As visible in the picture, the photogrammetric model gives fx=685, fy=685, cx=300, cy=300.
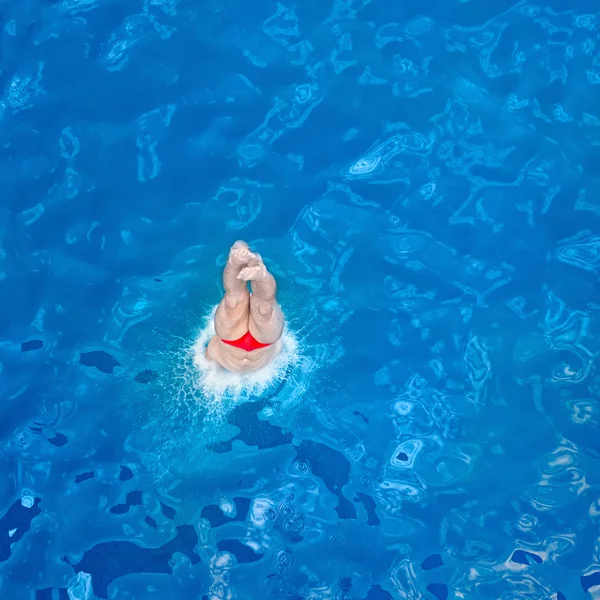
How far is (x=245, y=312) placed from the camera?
214 inches

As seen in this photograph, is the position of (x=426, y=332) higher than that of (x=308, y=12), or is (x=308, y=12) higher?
(x=308, y=12)

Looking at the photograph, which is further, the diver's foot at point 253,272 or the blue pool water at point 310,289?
the blue pool water at point 310,289

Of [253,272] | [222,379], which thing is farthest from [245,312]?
[222,379]

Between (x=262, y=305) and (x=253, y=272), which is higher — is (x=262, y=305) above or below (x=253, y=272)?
below

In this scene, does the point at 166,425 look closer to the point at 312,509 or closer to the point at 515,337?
the point at 312,509

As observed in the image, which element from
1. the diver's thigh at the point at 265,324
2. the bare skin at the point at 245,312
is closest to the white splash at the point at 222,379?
the bare skin at the point at 245,312

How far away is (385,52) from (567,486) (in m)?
4.46

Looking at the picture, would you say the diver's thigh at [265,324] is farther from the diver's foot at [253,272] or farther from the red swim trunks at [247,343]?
the diver's foot at [253,272]

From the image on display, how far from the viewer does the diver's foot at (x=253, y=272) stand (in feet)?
15.8

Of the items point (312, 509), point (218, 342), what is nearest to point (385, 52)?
point (218, 342)

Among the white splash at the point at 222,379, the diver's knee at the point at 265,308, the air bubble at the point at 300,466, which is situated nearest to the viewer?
the diver's knee at the point at 265,308

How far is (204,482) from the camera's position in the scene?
6.30 m

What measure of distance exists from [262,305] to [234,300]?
0.22 m

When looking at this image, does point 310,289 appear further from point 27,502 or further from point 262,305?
point 27,502
